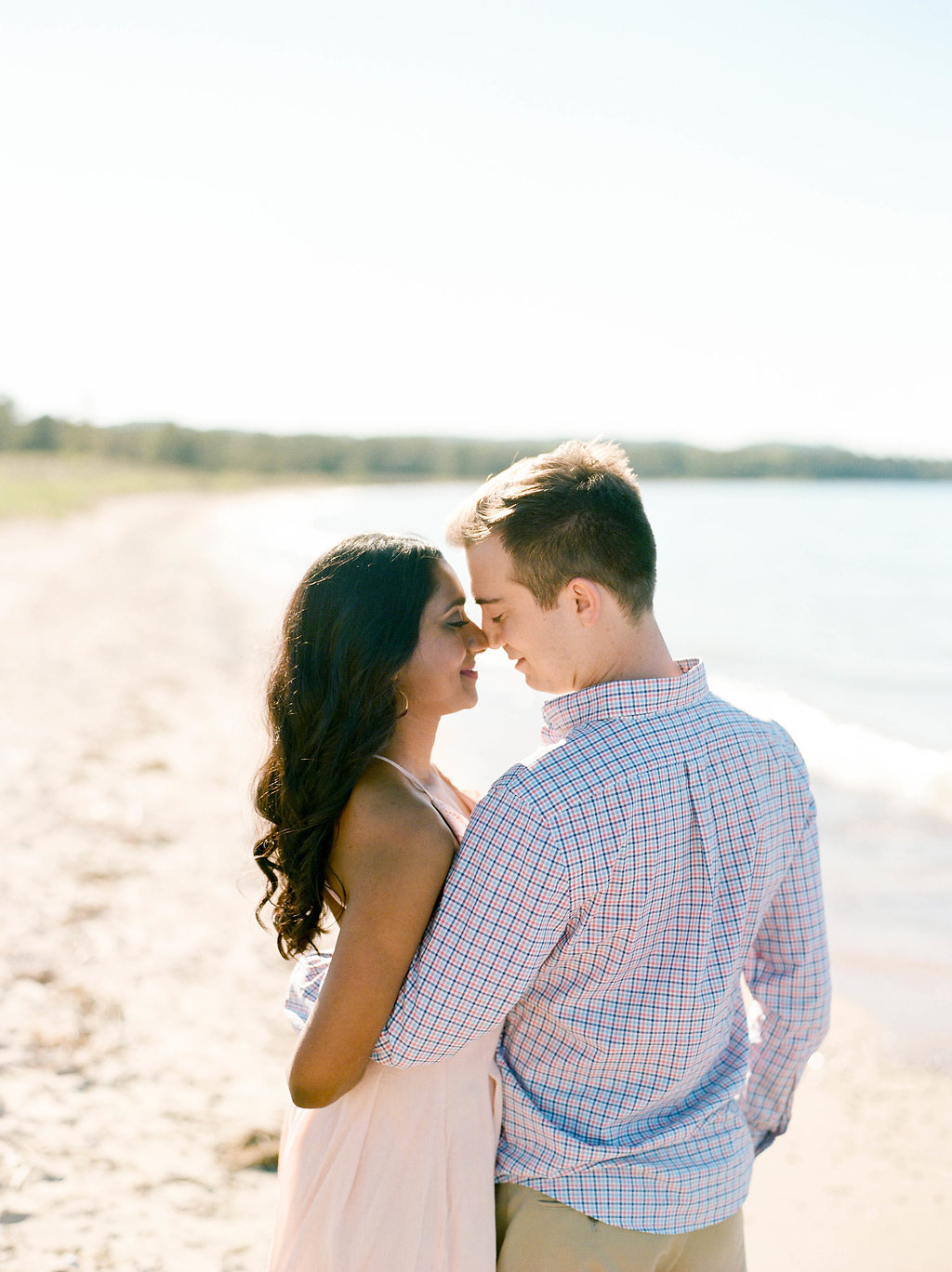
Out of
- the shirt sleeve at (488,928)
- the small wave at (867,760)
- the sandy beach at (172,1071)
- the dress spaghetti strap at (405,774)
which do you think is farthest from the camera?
the small wave at (867,760)

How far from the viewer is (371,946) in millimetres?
1691

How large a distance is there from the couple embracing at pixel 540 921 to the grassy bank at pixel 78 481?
112 ft

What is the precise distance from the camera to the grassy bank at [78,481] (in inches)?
1543

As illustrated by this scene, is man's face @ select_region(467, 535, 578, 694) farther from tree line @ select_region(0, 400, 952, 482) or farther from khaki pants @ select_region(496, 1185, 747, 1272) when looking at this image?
tree line @ select_region(0, 400, 952, 482)

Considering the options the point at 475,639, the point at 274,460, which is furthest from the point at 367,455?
the point at 475,639

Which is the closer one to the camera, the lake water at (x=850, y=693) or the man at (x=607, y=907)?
the man at (x=607, y=907)

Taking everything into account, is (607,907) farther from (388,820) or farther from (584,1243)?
(584,1243)

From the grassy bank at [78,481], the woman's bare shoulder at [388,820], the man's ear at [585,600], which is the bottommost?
the grassy bank at [78,481]

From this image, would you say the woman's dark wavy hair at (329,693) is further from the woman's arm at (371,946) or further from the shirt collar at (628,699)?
the shirt collar at (628,699)

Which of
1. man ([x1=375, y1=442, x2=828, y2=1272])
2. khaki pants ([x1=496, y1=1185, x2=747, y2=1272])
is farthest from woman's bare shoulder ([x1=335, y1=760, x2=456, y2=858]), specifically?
khaki pants ([x1=496, y1=1185, x2=747, y2=1272])

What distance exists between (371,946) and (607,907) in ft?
1.19

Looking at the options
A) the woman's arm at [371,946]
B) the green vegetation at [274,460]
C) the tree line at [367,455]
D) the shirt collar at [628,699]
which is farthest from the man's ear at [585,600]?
the tree line at [367,455]

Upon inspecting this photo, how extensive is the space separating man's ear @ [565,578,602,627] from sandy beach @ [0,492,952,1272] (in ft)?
2.46

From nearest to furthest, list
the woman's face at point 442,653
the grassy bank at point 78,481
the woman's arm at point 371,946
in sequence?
the woman's arm at point 371,946, the woman's face at point 442,653, the grassy bank at point 78,481
